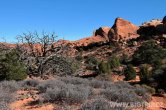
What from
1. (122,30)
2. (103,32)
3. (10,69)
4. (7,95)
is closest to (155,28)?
(122,30)

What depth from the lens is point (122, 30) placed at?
10044 cm

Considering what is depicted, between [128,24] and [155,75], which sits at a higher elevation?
[128,24]

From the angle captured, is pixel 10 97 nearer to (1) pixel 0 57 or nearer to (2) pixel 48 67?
(1) pixel 0 57

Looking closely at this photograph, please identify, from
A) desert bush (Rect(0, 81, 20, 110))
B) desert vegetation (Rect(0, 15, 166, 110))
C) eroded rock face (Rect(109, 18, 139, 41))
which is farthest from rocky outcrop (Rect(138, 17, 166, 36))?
desert bush (Rect(0, 81, 20, 110))

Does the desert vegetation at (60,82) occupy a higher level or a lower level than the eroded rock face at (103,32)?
lower

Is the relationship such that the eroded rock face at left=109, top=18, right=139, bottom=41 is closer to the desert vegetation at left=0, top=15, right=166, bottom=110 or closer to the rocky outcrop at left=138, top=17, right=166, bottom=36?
the rocky outcrop at left=138, top=17, right=166, bottom=36

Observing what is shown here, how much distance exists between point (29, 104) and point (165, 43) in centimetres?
5147

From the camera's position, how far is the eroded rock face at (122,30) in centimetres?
9756

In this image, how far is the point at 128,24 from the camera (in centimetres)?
10869

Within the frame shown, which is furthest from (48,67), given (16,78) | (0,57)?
(16,78)

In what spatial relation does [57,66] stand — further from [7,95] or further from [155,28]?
[155,28]

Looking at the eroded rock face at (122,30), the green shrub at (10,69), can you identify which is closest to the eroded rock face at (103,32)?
the eroded rock face at (122,30)

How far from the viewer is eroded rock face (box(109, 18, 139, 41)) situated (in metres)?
97.6

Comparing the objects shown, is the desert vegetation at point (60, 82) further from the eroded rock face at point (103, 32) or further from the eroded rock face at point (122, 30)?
the eroded rock face at point (103, 32)
